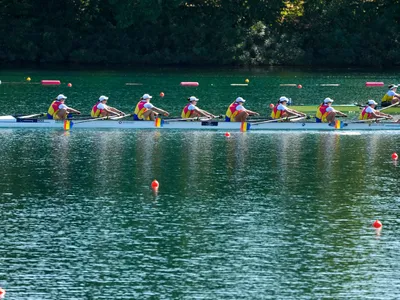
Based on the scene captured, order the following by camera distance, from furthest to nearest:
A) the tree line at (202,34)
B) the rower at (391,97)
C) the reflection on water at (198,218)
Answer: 1. the tree line at (202,34)
2. the rower at (391,97)
3. the reflection on water at (198,218)

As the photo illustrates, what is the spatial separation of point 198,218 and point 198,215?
0.27 m

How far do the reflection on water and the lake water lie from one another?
4cm

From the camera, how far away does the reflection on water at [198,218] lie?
60.3 ft

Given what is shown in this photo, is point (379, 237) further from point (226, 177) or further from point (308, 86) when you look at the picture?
point (308, 86)

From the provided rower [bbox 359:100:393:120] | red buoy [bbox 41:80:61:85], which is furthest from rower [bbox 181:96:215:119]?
red buoy [bbox 41:80:61:85]

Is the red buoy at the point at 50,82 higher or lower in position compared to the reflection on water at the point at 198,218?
higher

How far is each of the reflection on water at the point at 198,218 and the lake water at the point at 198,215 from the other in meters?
0.04

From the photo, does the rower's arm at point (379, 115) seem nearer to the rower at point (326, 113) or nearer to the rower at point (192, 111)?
the rower at point (326, 113)

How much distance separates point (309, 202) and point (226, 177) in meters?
3.58

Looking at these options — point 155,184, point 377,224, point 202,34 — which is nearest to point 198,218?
point 155,184

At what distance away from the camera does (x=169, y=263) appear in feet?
63.9

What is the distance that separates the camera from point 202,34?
60.4m

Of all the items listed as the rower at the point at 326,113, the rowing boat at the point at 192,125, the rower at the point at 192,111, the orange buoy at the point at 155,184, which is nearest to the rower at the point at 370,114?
the rowing boat at the point at 192,125

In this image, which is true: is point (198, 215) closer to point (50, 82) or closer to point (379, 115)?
point (379, 115)
